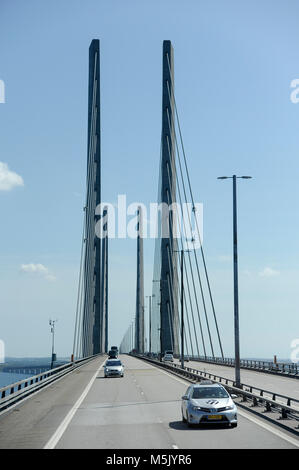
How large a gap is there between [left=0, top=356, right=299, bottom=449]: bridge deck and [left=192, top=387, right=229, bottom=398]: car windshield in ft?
3.27

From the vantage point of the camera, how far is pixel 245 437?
17.1 m

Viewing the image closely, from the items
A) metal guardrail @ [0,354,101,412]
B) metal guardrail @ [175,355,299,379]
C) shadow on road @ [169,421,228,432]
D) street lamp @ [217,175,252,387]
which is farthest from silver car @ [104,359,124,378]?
shadow on road @ [169,421,228,432]

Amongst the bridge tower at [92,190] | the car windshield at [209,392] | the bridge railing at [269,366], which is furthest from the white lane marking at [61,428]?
the bridge tower at [92,190]

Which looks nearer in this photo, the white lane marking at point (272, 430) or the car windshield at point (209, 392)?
the white lane marking at point (272, 430)

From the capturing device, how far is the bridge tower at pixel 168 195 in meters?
77.7

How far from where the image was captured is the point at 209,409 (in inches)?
757

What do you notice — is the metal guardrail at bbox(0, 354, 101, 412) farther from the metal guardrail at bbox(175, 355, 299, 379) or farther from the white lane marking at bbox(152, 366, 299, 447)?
the metal guardrail at bbox(175, 355, 299, 379)

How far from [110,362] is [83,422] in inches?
1205

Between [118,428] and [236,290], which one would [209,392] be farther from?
[236,290]

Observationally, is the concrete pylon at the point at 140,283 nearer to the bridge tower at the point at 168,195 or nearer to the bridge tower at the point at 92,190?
the bridge tower at the point at 92,190

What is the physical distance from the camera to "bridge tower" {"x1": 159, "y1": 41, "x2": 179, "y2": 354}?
77.7 meters

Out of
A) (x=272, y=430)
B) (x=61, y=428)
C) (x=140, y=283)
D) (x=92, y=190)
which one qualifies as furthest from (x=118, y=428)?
Answer: (x=140, y=283)

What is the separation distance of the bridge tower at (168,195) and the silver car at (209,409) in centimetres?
5642
